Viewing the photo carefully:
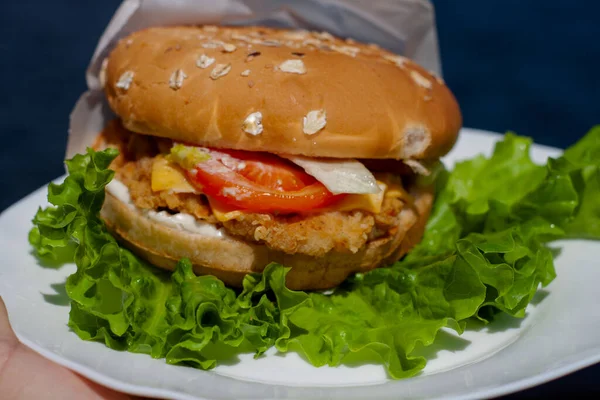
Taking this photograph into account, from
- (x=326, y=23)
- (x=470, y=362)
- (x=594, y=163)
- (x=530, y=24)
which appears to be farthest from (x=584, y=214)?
(x=530, y=24)

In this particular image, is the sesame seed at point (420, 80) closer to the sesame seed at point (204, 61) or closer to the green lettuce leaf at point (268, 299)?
the green lettuce leaf at point (268, 299)

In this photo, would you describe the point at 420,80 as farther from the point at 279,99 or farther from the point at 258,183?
the point at 258,183

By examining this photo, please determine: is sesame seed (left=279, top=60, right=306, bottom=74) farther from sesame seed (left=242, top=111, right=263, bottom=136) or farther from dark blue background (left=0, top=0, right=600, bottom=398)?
dark blue background (left=0, top=0, right=600, bottom=398)

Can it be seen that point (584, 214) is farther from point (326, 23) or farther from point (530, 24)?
point (530, 24)

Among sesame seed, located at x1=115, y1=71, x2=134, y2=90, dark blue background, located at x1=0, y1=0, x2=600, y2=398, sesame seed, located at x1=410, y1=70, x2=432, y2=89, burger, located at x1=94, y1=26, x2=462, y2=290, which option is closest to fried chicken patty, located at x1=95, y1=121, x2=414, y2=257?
burger, located at x1=94, y1=26, x2=462, y2=290

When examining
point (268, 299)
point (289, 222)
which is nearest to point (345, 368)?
point (268, 299)
